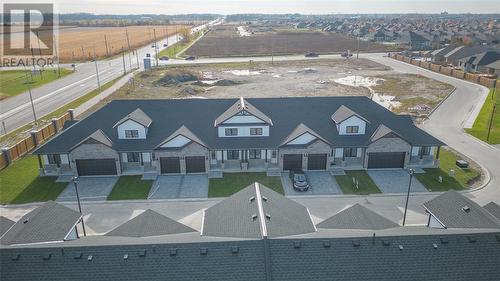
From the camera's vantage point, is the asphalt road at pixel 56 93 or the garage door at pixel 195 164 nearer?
the garage door at pixel 195 164

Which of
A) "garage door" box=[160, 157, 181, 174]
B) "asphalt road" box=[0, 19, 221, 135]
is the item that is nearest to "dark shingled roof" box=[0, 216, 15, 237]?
"garage door" box=[160, 157, 181, 174]

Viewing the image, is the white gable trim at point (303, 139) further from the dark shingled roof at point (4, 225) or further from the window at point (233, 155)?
the dark shingled roof at point (4, 225)

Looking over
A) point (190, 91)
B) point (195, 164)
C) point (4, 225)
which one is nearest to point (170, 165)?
point (195, 164)

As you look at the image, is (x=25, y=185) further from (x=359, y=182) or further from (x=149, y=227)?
(x=359, y=182)

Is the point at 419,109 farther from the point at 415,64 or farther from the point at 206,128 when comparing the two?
the point at 415,64

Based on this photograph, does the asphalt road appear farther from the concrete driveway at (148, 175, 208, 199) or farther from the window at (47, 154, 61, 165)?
the concrete driveway at (148, 175, 208, 199)

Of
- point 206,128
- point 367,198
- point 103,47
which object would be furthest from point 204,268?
point 103,47

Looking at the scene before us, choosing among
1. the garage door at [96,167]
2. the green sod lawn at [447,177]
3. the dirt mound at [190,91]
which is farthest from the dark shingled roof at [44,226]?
the dirt mound at [190,91]
